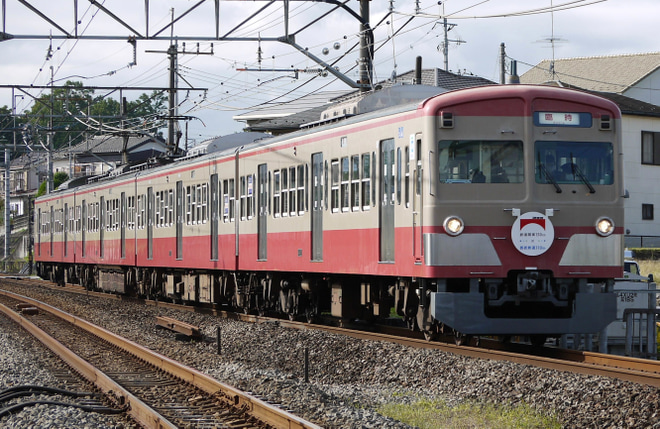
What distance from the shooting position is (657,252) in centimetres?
3538

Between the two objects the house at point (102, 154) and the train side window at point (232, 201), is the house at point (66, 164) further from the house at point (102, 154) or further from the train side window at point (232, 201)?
the train side window at point (232, 201)

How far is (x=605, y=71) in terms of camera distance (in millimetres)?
51219

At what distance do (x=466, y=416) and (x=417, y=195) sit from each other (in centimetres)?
404

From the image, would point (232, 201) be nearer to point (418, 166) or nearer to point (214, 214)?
point (214, 214)

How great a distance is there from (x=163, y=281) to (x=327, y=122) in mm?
10935

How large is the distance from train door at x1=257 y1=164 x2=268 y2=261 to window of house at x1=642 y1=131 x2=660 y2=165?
25261mm

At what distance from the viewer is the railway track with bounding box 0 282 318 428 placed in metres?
8.17

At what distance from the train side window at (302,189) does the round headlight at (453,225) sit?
4449 mm

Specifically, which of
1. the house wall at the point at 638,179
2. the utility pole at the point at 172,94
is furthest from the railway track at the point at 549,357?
the house wall at the point at 638,179

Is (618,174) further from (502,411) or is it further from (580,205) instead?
(502,411)

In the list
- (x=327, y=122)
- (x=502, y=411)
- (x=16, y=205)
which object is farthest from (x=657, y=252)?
(x=16, y=205)

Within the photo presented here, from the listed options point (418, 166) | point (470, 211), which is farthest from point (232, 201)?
point (470, 211)

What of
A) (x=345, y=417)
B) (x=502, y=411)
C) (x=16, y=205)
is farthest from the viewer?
(x=16, y=205)

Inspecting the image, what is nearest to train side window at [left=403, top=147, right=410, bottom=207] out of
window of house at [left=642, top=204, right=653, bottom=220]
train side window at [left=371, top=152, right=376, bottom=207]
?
train side window at [left=371, top=152, right=376, bottom=207]
